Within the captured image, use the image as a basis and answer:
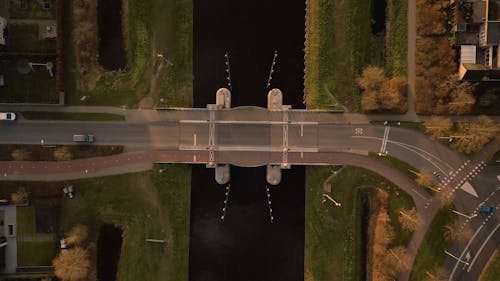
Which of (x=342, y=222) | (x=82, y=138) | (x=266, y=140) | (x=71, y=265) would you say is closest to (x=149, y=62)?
(x=82, y=138)

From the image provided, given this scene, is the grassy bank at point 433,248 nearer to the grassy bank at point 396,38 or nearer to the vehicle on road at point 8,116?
the grassy bank at point 396,38

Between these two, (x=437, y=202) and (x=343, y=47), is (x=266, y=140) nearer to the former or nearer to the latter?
(x=343, y=47)

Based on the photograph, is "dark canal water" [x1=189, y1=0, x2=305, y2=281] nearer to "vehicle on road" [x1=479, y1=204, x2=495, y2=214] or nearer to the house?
the house

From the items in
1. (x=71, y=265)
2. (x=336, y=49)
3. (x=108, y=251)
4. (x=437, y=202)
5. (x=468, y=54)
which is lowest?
(x=71, y=265)

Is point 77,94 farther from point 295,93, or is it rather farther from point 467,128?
point 467,128

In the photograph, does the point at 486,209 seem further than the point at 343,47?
No

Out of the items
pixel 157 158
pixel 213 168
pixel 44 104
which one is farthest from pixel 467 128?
pixel 44 104
